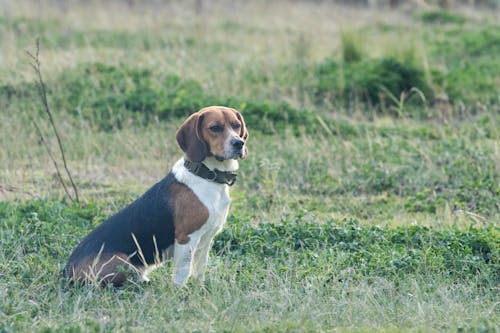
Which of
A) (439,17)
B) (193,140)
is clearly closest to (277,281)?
(193,140)

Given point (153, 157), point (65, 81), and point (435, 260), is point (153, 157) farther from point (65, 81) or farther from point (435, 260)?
point (435, 260)

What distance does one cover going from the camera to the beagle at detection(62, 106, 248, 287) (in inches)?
238

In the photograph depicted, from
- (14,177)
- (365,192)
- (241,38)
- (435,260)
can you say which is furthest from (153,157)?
(241,38)

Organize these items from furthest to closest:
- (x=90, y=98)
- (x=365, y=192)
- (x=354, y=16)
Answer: (x=354, y=16), (x=90, y=98), (x=365, y=192)

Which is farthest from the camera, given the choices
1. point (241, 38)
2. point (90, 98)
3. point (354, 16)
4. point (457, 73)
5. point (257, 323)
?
point (354, 16)

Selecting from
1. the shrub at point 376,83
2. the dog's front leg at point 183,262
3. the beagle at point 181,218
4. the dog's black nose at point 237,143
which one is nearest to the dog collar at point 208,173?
the beagle at point 181,218

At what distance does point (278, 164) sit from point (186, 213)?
272 cm

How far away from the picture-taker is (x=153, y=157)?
9.59 meters

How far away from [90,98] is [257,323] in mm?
6221

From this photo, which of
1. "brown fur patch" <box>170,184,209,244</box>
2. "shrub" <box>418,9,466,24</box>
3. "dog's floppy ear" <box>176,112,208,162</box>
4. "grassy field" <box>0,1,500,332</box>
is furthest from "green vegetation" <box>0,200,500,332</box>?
"shrub" <box>418,9,466,24</box>

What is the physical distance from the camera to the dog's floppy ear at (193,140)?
609cm

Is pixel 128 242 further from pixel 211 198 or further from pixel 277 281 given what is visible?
pixel 277 281

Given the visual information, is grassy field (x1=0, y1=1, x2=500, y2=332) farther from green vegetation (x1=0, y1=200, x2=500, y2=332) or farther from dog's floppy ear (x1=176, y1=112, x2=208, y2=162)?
dog's floppy ear (x1=176, y1=112, x2=208, y2=162)

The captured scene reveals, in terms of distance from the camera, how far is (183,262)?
6.05 meters
